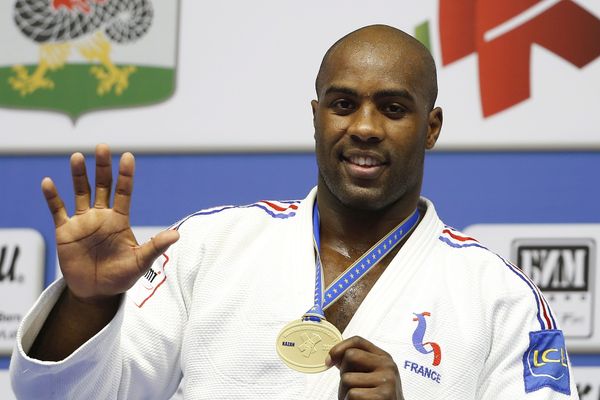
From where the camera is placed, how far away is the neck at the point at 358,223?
1.98 meters

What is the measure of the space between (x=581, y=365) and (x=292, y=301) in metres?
1.07

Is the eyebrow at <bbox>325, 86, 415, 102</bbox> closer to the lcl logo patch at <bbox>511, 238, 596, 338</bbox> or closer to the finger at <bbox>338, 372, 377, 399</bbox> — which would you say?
the finger at <bbox>338, 372, 377, 399</bbox>

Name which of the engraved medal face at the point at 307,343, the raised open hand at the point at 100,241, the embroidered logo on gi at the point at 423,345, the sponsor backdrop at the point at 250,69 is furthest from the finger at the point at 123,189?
the sponsor backdrop at the point at 250,69

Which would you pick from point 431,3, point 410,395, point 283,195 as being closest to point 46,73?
point 283,195

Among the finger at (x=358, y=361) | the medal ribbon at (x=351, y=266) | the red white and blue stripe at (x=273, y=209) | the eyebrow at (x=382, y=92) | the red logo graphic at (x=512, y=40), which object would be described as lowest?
the finger at (x=358, y=361)

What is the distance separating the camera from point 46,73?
2.68m

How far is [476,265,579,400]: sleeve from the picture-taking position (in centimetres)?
181

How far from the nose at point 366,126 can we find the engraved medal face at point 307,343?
1.20ft

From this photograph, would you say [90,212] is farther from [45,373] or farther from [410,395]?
[410,395]

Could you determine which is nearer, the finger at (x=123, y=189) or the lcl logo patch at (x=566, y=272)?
the finger at (x=123, y=189)

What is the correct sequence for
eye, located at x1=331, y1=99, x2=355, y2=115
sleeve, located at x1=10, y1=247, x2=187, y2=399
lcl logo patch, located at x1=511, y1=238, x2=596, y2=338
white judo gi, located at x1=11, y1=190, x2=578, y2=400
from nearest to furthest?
sleeve, located at x1=10, y1=247, x2=187, y2=399, white judo gi, located at x1=11, y1=190, x2=578, y2=400, eye, located at x1=331, y1=99, x2=355, y2=115, lcl logo patch, located at x1=511, y1=238, x2=596, y2=338

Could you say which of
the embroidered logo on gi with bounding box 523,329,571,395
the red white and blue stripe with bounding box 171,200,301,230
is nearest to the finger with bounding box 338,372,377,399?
the embroidered logo on gi with bounding box 523,329,571,395

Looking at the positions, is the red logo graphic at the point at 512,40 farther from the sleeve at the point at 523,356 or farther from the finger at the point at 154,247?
the finger at the point at 154,247

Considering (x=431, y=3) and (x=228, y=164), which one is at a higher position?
(x=431, y=3)
